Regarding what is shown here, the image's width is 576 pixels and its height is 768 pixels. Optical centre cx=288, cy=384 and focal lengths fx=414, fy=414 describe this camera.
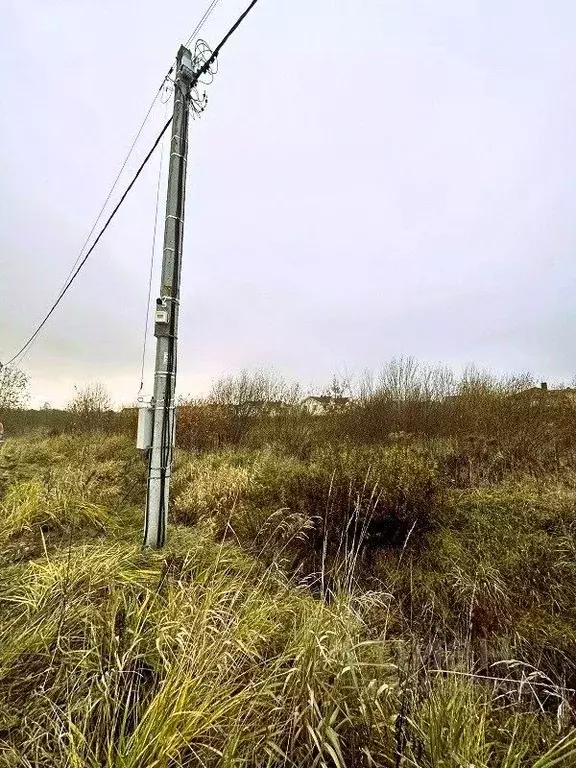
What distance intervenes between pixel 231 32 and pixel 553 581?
20.7 ft

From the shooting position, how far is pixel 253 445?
11.1 meters

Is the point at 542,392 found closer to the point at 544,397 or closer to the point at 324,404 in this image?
the point at 544,397

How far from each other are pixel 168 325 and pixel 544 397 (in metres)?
8.92

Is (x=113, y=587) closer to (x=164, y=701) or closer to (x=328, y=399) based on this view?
(x=164, y=701)

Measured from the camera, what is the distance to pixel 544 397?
951 cm

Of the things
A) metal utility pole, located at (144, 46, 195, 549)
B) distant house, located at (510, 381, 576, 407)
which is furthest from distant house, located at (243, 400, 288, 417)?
metal utility pole, located at (144, 46, 195, 549)

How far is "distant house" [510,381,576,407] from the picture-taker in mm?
9281

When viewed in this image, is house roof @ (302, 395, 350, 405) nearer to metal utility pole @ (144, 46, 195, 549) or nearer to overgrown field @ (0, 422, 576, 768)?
overgrown field @ (0, 422, 576, 768)

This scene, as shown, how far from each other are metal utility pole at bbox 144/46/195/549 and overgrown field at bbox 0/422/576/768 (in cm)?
46

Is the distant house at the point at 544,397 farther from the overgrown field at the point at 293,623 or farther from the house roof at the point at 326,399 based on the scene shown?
the house roof at the point at 326,399

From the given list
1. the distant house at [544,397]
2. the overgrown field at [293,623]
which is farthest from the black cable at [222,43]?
the distant house at [544,397]

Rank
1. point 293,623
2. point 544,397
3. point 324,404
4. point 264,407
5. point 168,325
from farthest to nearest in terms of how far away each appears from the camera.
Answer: point 264,407 < point 324,404 < point 544,397 < point 168,325 < point 293,623

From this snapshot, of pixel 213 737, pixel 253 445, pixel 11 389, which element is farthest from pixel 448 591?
pixel 11 389

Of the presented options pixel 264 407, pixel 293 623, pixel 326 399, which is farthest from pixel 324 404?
pixel 293 623
